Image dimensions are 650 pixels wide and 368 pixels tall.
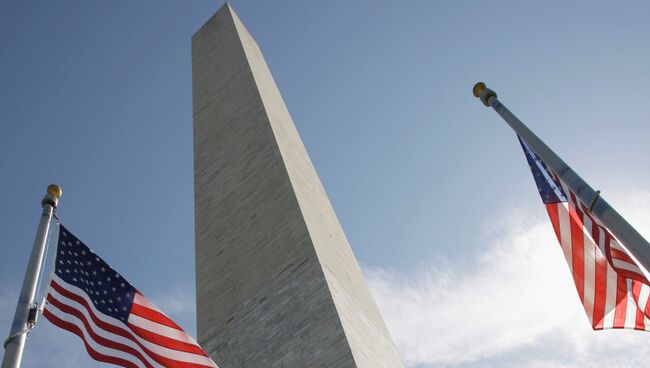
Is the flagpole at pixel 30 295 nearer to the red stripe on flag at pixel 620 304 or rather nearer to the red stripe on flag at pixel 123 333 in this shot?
the red stripe on flag at pixel 123 333

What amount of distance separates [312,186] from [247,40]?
303 inches

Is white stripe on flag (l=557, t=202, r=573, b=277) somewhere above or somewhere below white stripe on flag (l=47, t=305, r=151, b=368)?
above

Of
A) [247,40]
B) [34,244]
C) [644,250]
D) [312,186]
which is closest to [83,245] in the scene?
[34,244]

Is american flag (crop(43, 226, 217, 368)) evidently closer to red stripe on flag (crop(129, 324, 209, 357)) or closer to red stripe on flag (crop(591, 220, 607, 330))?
red stripe on flag (crop(129, 324, 209, 357))

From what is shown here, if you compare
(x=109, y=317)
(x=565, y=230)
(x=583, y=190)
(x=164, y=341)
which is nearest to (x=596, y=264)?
(x=565, y=230)

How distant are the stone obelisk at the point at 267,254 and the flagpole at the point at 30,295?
469cm

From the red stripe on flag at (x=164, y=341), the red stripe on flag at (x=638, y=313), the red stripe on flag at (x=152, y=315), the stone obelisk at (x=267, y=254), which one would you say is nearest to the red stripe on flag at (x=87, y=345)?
the red stripe on flag at (x=164, y=341)

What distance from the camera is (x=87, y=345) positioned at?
21.1 ft

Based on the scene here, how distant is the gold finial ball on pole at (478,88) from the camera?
9.84 m

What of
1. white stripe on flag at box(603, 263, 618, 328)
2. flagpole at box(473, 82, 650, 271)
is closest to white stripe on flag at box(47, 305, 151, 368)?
flagpole at box(473, 82, 650, 271)

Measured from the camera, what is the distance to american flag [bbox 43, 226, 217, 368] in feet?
21.2

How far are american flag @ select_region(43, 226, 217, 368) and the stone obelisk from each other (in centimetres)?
381

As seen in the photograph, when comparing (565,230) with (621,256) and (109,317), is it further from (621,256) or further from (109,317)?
(109,317)

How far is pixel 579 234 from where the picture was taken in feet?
27.0
